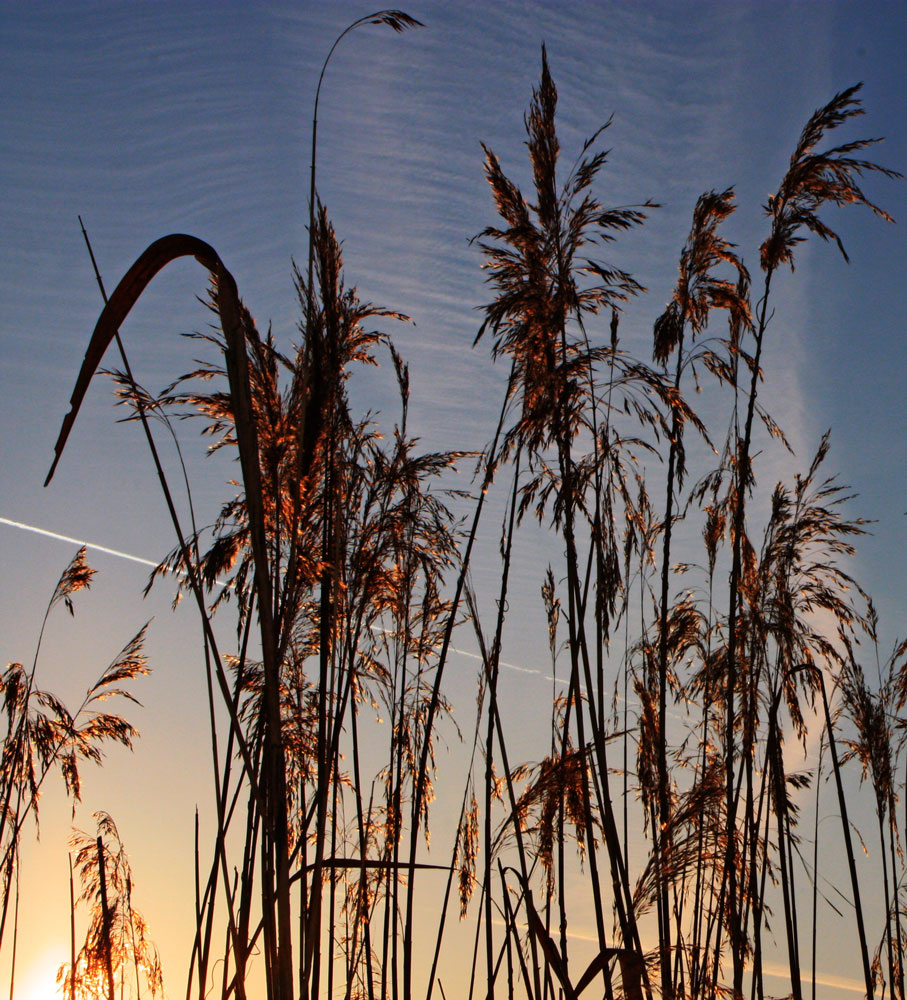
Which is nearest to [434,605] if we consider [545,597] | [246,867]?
[545,597]

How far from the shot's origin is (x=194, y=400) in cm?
347

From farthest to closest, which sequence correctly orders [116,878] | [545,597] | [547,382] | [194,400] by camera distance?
[545,597]
[116,878]
[194,400]
[547,382]

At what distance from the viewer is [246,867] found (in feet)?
8.74

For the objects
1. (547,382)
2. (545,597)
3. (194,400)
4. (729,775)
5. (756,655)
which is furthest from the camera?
(545,597)

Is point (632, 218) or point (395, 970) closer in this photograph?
point (395, 970)

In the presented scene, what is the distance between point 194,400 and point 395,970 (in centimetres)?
220

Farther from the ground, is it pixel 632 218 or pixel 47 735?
pixel 632 218

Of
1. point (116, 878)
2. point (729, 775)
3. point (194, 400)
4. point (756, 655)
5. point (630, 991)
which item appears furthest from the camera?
point (116, 878)

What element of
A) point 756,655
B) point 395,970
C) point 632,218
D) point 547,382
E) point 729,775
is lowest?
point 395,970

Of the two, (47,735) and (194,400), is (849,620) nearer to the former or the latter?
(194,400)

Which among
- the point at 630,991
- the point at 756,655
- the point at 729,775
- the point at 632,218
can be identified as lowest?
the point at 630,991

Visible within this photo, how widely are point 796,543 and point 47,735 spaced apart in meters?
4.37

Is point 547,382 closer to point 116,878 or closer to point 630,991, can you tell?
point 630,991

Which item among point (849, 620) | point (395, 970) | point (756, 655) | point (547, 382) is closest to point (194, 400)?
point (547, 382)
